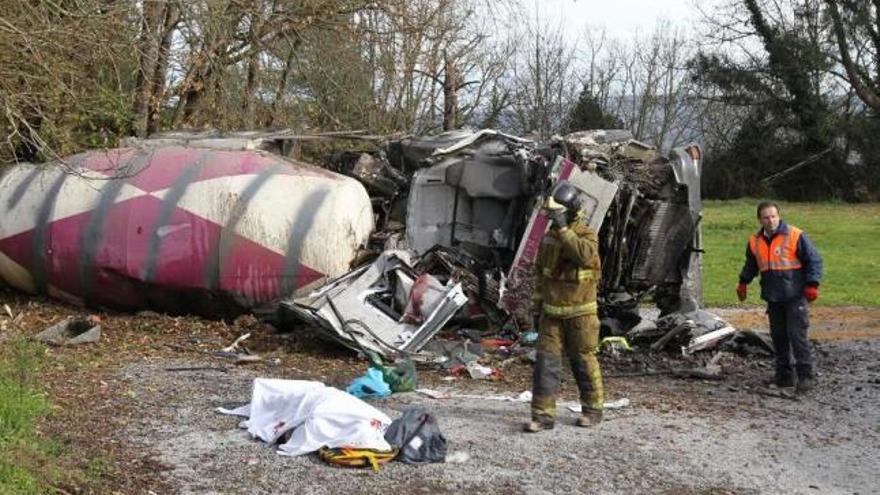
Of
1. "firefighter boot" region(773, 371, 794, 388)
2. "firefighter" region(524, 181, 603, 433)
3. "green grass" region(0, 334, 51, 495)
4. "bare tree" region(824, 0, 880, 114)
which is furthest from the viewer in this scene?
"bare tree" region(824, 0, 880, 114)

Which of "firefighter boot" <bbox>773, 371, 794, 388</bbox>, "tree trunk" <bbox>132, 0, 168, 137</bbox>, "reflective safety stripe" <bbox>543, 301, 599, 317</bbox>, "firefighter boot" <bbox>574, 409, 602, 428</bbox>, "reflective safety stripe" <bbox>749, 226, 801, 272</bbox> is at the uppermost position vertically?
"tree trunk" <bbox>132, 0, 168, 137</bbox>

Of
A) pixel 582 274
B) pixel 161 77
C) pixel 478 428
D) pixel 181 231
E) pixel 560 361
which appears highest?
pixel 161 77

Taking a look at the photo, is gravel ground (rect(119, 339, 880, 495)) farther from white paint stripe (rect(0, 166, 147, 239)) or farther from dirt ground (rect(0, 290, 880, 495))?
white paint stripe (rect(0, 166, 147, 239))

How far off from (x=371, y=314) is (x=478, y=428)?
3029 mm

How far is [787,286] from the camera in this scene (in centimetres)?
805

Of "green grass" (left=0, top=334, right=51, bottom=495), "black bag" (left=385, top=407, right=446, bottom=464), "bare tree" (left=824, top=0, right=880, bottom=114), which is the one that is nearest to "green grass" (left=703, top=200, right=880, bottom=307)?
"bare tree" (left=824, top=0, right=880, bottom=114)

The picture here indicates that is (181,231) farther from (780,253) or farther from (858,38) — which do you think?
(858,38)

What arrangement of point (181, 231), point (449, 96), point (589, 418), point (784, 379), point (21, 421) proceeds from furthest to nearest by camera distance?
point (449, 96)
point (181, 231)
point (784, 379)
point (589, 418)
point (21, 421)

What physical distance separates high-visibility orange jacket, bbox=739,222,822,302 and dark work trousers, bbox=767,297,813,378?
11cm

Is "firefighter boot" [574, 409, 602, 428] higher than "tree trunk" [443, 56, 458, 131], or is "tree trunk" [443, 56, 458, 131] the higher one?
"tree trunk" [443, 56, 458, 131]

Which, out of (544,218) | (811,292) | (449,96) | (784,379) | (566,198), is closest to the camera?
(566,198)

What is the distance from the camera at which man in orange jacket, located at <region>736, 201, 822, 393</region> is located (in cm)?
802

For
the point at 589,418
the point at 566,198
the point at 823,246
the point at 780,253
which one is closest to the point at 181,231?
the point at 566,198

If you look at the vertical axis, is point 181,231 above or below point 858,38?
below
